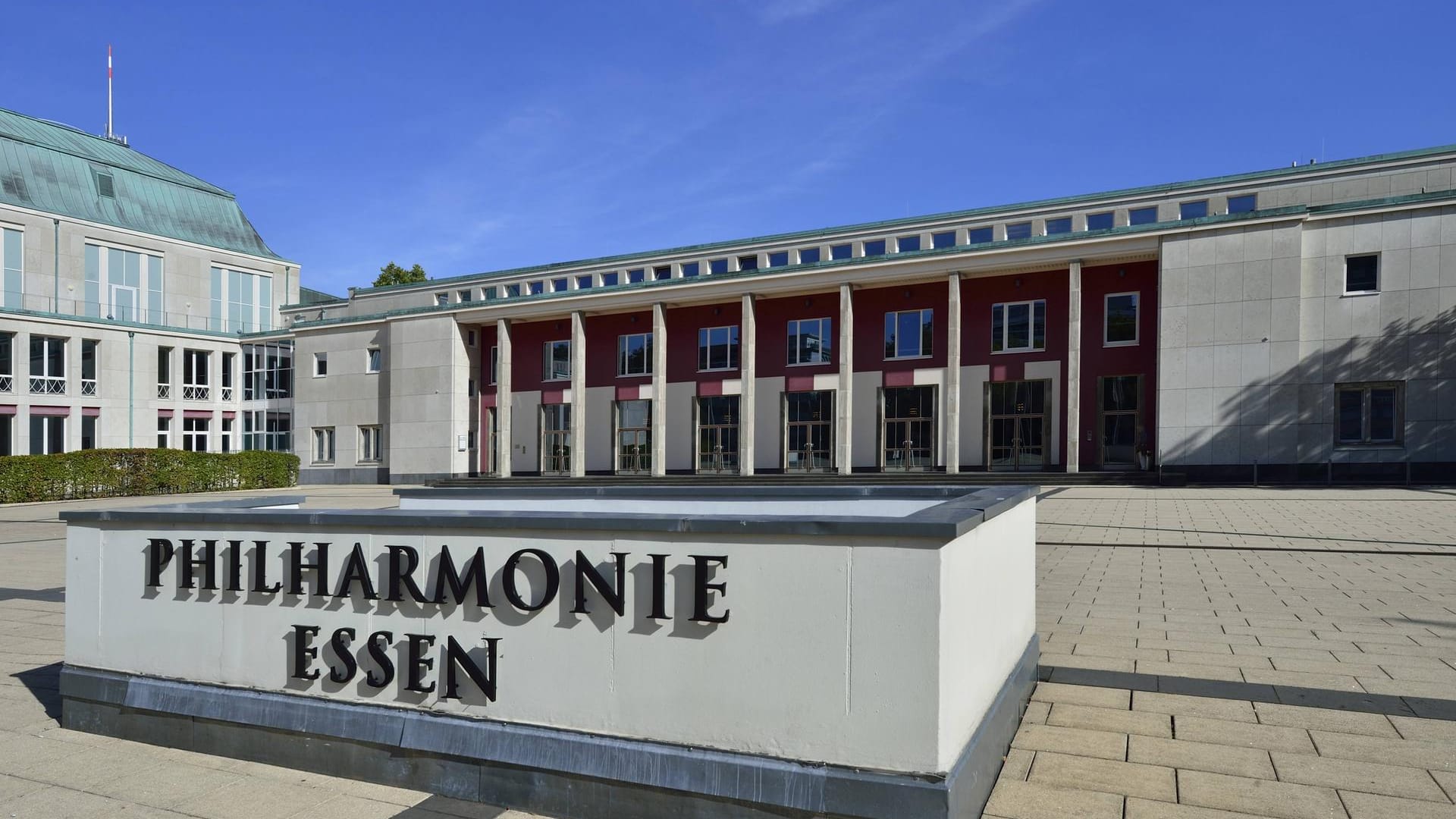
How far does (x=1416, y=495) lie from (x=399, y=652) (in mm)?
26600

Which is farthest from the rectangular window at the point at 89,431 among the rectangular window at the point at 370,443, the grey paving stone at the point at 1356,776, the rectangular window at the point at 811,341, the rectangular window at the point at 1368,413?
the rectangular window at the point at 1368,413

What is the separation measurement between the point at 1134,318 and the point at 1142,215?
6.69m

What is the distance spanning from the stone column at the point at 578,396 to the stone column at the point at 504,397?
11.0ft

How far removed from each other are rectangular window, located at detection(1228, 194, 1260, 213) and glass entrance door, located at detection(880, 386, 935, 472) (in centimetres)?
1412

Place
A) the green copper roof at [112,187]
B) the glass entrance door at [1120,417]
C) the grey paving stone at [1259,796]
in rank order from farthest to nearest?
the green copper roof at [112,187] < the glass entrance door at [1120,417] < the grey paving stone at [1259,796]

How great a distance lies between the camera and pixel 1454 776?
14.1 feet

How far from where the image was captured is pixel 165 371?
50750 mm

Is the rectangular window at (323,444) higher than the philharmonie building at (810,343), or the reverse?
the philharmonie building at (810,343)

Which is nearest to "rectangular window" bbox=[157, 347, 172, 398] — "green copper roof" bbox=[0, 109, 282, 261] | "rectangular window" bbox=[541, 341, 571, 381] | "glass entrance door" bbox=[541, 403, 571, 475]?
"green copper roof" bbox=[0, 109, 282, 261]

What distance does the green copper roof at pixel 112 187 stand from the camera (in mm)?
47938

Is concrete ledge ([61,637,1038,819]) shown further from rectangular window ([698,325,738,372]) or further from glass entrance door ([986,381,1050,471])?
rectangular window ([698,325,738,372])

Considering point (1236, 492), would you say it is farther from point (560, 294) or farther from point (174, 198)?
point (174, 198)

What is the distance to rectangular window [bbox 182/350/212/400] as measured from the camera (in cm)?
5138

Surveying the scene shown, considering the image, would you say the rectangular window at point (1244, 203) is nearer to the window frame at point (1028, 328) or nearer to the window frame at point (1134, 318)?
the window frame at point (1134, 318)
